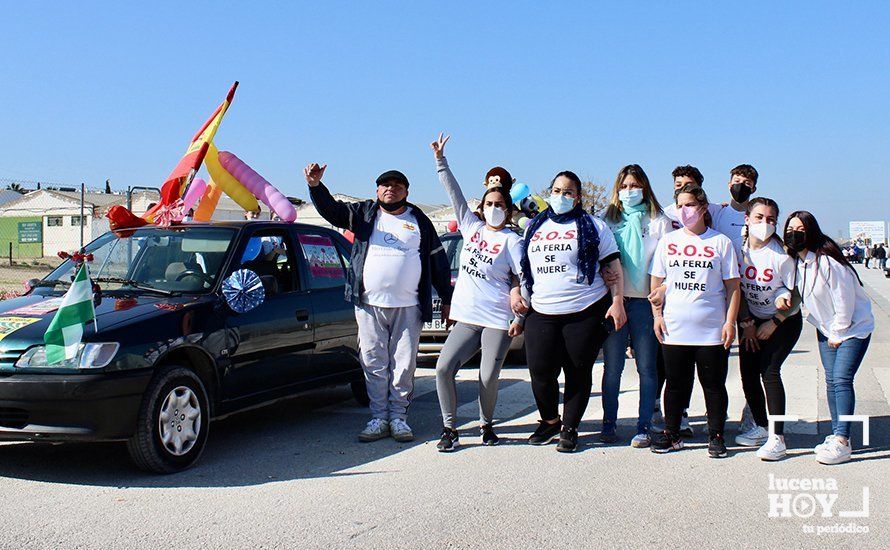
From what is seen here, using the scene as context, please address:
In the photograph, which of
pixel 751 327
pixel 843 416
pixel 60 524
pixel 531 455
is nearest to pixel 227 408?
pixel 60 524

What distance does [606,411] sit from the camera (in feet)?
20.2

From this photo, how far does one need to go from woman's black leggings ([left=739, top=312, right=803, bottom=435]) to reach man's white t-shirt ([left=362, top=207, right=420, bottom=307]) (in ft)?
7.80

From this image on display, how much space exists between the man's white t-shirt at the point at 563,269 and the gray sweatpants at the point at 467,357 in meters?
0.44

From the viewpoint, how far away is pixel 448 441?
595cm

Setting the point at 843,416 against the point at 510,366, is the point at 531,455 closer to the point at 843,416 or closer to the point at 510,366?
the point at 843,416

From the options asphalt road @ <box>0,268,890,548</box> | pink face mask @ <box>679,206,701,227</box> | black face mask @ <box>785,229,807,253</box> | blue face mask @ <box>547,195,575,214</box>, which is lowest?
asphalt road @ <box>0,268,890,548</box>

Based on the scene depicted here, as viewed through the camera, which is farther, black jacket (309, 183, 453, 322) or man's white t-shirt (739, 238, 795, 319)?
black jacket (309, 183, 453, 322)

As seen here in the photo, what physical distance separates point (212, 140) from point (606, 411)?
15.9 feet

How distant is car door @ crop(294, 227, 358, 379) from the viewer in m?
6.79

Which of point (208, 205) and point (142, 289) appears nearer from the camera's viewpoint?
point (142, 289)

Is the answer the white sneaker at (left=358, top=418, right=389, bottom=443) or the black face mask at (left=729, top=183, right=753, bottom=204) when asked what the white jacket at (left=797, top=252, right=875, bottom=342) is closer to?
the black face mask at (left=729, top=183, right=753, bottom=204)

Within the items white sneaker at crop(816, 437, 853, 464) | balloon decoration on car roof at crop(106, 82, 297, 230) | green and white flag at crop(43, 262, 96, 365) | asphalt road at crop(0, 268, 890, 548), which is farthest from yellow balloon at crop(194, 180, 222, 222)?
white sneaker at crop(816, 437, 853, 464)

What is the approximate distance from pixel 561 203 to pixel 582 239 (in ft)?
0.98

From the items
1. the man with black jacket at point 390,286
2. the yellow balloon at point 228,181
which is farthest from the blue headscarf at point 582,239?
the yellow balloon at point 228,181
